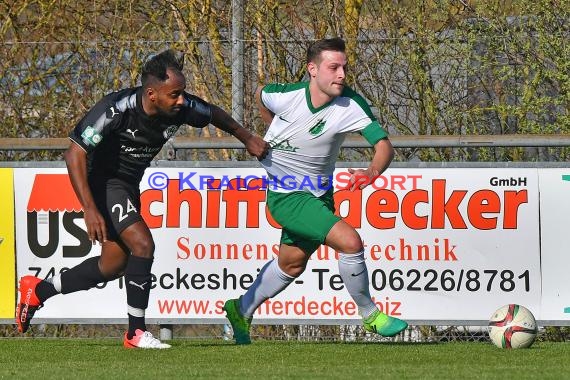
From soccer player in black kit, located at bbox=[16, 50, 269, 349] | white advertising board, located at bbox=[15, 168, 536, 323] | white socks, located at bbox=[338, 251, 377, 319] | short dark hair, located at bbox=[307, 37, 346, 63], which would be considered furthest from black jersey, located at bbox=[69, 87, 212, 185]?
white advertising board, located at bbox=[15, 168, 536, 323]

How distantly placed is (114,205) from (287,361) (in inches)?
61.4

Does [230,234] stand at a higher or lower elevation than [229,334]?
higher

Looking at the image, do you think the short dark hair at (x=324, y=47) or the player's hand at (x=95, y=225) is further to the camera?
the short dark hair at (x=324, y=47)

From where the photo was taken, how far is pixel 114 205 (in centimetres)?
899

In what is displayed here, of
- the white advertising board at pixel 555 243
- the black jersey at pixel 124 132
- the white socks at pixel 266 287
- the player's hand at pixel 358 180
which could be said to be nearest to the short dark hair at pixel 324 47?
the black jersey at pixel 124 132

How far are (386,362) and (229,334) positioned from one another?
3269 millimetres

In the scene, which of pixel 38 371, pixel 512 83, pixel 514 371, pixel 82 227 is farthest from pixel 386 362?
pixel 512 83

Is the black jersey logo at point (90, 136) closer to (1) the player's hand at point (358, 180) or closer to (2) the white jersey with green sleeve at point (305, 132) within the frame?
(2) the white jersey with green sleeve at point (305, 132)

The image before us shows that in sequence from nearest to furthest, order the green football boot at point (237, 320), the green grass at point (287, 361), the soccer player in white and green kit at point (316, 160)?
the green grass at point (287, 361), the soccer player in white and green kit at point (316, 160), the green football boot at point (237, 320)

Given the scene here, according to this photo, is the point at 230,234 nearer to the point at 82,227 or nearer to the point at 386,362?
the point at 82,227

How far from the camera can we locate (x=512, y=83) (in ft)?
40.0

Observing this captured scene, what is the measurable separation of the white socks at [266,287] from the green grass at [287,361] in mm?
281

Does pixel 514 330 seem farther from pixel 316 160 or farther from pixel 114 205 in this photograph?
pixel 114 205

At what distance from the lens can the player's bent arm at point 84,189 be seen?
28.7ft
